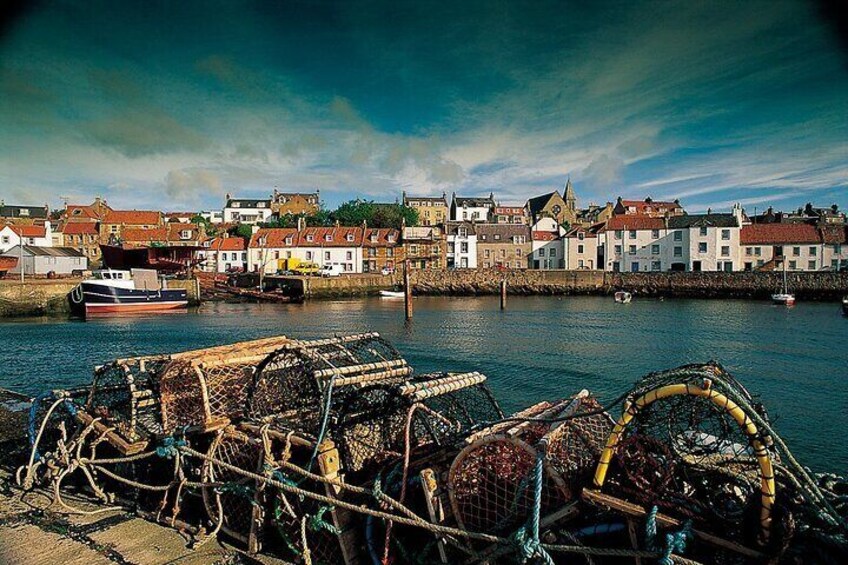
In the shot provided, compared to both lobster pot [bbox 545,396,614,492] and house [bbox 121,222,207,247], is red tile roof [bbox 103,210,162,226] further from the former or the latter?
lobster pot [bbox 545,396,614,492]

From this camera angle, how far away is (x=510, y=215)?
286ft

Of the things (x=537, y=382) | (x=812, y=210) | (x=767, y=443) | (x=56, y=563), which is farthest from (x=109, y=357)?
(x=812, y=210)

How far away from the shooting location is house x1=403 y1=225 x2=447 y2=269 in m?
56.7

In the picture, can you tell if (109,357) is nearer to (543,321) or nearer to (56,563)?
(56,563)

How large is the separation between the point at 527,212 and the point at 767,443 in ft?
309

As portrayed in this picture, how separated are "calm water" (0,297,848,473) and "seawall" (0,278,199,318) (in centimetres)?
474

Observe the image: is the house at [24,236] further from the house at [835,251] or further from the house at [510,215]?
the house at [835,251]

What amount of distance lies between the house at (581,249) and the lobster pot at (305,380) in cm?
5430

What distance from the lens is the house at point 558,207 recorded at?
295 ft

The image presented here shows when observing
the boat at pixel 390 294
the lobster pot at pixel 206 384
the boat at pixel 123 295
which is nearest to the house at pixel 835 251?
the boat at pixel 390 294

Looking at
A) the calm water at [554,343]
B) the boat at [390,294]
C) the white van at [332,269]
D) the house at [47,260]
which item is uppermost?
the house at [47,260]

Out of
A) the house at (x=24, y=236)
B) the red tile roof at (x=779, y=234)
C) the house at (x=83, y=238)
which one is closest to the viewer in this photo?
the red tile roof at (x=779, y=234)

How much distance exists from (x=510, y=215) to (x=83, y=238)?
60065 millimetres

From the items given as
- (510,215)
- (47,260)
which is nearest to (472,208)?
(510,215)
